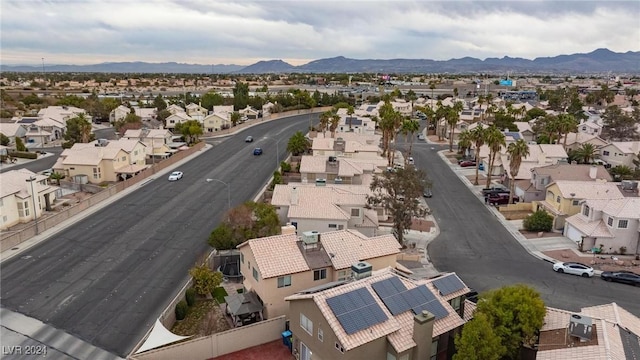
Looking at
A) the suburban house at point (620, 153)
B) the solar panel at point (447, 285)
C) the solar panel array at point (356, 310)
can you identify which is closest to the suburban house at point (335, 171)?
the solar panel at point (447, 285)

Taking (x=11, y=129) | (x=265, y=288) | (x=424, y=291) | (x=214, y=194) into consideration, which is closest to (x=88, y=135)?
(x=11, y=129)

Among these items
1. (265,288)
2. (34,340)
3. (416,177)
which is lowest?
(34,340)

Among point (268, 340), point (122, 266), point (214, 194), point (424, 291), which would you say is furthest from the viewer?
point (214, 194)

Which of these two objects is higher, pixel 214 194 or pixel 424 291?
pixel 424 291

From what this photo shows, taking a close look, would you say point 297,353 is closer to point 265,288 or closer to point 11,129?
point 265,288

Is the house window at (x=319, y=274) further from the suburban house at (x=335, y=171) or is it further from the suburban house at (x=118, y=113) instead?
the suburban house at (x=118, y=113)

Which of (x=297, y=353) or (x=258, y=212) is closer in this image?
(x=297, y=353)

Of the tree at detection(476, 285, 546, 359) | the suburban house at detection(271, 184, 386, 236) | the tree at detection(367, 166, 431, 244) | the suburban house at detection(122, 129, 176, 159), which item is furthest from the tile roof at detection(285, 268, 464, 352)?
the suburban house at detection(122, 129, 176, 159)

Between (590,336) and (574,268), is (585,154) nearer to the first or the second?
(574,268)
